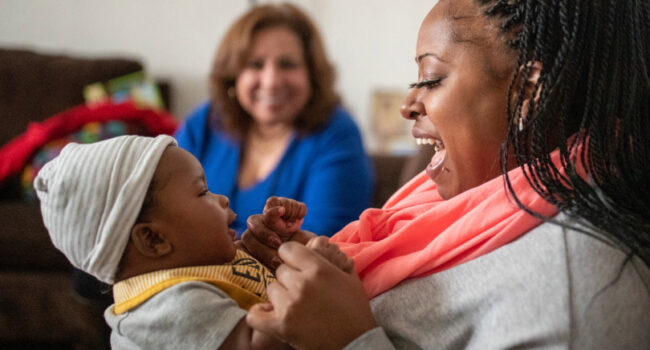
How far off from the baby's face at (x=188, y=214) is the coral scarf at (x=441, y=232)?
7.5 inches

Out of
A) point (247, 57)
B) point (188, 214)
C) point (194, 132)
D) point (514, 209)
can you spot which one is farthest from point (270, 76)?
point (514, 209)

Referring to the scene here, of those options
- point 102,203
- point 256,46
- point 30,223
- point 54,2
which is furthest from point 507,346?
point 54,2

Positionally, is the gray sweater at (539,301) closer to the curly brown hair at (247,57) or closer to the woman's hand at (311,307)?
the woman's hand at (311,307)

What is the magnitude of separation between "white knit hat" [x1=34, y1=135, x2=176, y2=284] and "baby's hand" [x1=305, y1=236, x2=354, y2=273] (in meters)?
0.23

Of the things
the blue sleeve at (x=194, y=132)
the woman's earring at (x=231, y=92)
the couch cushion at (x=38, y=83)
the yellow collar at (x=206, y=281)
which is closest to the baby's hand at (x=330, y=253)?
the yellow collar at (x=206, y=281)

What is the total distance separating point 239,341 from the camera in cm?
66

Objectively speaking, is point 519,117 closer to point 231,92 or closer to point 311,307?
point 311,307

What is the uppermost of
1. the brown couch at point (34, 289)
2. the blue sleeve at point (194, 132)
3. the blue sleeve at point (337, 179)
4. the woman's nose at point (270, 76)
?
the woman's nose at point (270, 76)

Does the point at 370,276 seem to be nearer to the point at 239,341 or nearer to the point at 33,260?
the point at 239,341

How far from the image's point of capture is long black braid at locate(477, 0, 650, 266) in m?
0.67

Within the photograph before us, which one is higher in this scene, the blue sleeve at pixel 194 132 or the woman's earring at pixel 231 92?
the woman's earring at pixel 231 92

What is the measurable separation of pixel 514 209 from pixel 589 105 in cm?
15

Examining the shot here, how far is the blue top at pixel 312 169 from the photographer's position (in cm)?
152

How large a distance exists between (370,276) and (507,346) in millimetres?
220
